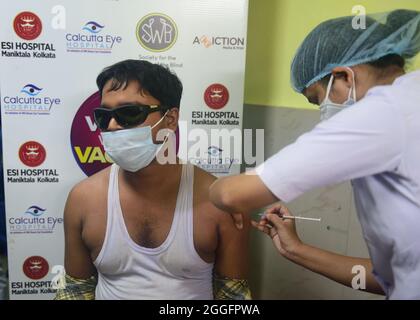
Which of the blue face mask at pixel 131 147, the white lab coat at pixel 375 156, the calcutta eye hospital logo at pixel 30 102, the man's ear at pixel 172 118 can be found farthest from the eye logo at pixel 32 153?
the white lab coat at pixel 375 156

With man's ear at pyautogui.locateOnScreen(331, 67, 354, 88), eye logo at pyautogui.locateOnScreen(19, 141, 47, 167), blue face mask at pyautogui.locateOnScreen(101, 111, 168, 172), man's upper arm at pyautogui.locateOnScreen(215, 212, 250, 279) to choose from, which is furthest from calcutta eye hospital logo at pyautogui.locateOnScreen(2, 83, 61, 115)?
man's ear at pyautogui.locateOnScreen(331, 67, 354, 88)

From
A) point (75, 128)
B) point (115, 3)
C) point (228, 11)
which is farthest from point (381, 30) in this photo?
point (75, 128)

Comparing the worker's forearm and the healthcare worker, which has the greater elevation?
the healthcare worker

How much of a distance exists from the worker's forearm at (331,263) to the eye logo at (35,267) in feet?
3.21

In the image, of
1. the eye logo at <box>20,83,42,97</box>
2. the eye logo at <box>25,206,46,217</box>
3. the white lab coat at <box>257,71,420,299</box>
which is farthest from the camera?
the eye logo at <box>25,206,46,217</box>

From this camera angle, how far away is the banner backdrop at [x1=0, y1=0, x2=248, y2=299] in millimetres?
1427

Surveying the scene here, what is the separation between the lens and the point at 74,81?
1470 millimetres

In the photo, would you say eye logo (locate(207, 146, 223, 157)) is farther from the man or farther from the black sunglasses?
the black sunglasses

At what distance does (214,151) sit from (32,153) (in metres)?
0.70

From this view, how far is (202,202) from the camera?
1.51 meters

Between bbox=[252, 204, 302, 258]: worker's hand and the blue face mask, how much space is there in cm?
44

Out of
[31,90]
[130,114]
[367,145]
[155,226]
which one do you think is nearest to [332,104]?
[367,145]

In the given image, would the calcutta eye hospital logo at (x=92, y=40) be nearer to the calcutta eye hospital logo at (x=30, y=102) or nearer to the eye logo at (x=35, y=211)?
the calcutta eye hospital logo at (x=30, y=102)

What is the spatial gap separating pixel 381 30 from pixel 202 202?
2.72ft
